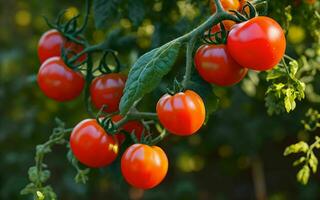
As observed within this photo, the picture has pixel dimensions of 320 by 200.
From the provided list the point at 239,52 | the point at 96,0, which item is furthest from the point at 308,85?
the point at 239,52

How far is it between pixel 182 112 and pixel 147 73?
0.30 ft

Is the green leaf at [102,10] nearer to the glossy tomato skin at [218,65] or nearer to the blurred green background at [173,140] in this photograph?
the glossy tomato skin at [218,65]

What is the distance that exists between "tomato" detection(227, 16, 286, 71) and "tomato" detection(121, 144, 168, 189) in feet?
0.89

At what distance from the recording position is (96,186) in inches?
128

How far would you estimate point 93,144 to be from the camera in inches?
54.2

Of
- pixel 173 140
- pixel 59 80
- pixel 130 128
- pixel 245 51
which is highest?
pixel 245 51

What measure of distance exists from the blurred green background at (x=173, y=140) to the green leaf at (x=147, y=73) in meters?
0.96

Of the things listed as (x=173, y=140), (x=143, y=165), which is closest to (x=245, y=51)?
(x=143, y=165)

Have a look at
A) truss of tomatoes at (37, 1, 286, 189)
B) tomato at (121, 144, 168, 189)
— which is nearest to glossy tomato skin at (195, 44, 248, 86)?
truss of tomatoes at (37, 1, 286, 189)

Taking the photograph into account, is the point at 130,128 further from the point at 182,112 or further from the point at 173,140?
the point at 173,140

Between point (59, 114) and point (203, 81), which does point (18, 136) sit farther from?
point (203, 81)

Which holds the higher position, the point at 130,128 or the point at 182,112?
the point at 182,112

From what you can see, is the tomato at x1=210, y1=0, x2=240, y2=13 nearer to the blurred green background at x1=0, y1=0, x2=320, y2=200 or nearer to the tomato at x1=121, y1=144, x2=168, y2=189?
the tomato at x1=121, y1=144, x2=168, y2=189

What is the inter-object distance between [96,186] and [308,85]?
1.49 metres
